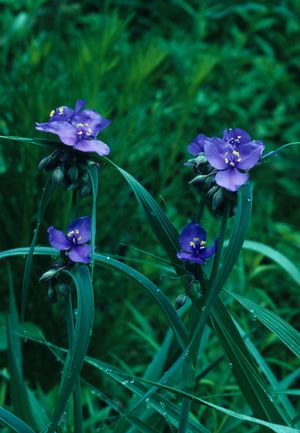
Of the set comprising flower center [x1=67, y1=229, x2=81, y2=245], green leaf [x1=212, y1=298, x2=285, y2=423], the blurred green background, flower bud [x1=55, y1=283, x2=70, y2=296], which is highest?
flower center [x1=67, y1=229, x2=81, y2=245]

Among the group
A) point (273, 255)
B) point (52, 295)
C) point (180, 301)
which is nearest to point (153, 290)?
point (180, 301)

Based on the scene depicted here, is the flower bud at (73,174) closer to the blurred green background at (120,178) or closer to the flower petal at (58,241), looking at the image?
the flower petal at (58,241)

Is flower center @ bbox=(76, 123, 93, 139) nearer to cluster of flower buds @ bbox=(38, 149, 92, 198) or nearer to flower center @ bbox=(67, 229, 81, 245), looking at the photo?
cluster of flower buds @ bbox=(38, 149, 92, 198)

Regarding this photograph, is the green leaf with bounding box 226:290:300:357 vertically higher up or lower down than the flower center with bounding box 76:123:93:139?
lower down

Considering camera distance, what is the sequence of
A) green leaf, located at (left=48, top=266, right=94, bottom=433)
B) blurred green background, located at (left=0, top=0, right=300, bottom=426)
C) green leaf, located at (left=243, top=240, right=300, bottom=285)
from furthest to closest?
blurred green background, located at (left=0, top=0, right=300, bottom=426) → green leaf, located at (left=243, top=240, right=300, bottom=285) → green leaf, located at (left=48, top=266, right=94, bottom=433)

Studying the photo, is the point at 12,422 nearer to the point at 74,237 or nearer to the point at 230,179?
the point at 74,237

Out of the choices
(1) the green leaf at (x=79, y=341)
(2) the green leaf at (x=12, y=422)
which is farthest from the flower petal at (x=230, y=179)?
(2) the green leaf at (x=12, y=422)

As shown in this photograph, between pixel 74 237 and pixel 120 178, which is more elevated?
pixel 74 237

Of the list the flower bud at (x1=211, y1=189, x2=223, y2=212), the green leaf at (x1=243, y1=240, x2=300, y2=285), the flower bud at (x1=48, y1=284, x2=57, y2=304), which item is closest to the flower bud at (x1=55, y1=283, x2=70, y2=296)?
the flower bud at (x1=48, y1=284, x2=57, y2=304)

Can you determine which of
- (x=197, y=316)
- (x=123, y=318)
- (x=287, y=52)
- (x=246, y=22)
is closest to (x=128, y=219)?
(x=123, y=318)
